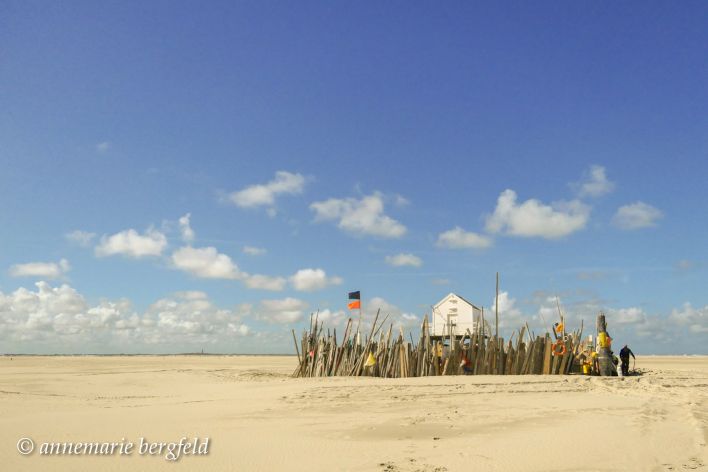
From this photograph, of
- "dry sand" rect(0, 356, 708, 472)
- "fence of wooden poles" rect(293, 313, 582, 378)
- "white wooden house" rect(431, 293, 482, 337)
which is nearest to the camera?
"dry sand" rect(0, 356, 708, 472)

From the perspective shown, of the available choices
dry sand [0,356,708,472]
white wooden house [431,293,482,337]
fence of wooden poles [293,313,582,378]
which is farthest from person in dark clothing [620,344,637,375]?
white wooden house [431,293,482,337]

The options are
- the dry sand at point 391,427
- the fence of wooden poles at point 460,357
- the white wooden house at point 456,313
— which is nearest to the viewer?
the dry sand at point 391,427

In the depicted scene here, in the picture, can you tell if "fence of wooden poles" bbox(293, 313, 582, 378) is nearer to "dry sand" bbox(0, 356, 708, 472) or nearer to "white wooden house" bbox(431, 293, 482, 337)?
"dry sand" bbox(0, 356, 708, 472)

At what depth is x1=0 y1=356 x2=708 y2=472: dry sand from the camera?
4918mm

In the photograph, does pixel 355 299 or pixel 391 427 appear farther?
Answer: pixel 355 299

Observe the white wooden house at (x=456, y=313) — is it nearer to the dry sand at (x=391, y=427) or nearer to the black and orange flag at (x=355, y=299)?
the black and orange flag at (x=355, y=299)

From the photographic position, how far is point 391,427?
6406 millimetres

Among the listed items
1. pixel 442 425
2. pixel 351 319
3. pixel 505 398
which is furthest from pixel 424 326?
pixel 442 425

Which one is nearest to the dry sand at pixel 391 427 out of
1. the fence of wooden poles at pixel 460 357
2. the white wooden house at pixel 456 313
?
the fence of wooden poles at pixel 460 357

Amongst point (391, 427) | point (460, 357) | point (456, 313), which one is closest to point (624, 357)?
point (460, 357)

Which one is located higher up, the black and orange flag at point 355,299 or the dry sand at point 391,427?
the black and orange flag at point 355,299

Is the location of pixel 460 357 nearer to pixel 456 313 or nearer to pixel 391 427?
pixel 391 427

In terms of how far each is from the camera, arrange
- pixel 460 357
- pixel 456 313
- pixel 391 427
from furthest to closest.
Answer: pixel 456 313, pixel 460 357, pixel 391 427

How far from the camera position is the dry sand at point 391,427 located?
492 centimetres
